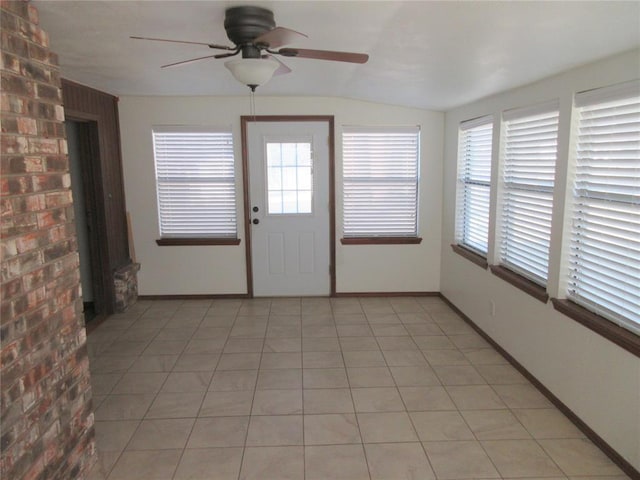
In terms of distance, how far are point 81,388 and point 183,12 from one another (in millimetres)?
1850

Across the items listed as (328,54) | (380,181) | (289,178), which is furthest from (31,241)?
(380,181)

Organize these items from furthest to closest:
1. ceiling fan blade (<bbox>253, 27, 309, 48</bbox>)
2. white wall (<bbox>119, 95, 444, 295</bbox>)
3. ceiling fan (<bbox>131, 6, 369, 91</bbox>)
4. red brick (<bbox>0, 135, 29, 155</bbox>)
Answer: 1. white wall (<bbox>119, 95, 444, 295</bbox>)
2. ceiling fan (<bbox>131, 6, 369, 91</bbox>)
3. ceiling fan blade (<bbox>253, 27, 309, 48</bbox>)
4. red brick (<bbox>0, 135, 29, 155</bbox>)

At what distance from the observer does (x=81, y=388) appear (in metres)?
2.24

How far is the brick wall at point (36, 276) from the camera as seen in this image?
5.65 feet

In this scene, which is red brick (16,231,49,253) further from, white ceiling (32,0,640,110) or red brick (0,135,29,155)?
white ceiling (32,0,640,110)

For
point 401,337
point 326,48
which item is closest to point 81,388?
point 326,48

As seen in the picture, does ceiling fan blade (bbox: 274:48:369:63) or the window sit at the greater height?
ceiling fan blade (bbox: 274:48:369:63)

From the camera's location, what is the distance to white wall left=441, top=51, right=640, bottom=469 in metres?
2.24

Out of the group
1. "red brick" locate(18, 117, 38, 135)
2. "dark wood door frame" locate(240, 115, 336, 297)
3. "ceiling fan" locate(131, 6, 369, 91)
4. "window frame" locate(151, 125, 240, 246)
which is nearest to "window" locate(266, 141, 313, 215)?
"dark wood door frame" locate(240, 115, 336, 297)

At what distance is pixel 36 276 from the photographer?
1.89m

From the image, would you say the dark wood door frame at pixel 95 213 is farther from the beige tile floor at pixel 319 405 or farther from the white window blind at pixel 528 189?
the white window blind at pixel 528 189

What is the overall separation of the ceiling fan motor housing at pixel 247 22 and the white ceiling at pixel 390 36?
0.05 metres

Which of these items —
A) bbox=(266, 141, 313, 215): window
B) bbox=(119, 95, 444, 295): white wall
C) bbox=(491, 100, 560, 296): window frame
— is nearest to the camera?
bbox=(491, 100, 560, 296): window frame

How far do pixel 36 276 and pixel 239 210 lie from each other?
10.3 ft
